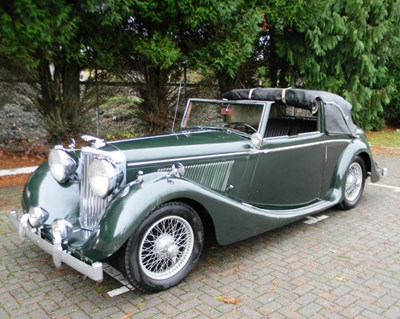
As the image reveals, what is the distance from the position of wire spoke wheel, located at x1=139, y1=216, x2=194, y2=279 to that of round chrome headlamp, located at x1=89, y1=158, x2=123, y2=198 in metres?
0.47

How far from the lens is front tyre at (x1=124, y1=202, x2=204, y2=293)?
305cm

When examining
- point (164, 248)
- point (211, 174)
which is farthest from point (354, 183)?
point (164, 248)

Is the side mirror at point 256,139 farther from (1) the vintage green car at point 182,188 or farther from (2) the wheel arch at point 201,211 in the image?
(2) the wheel arch at point 201,211

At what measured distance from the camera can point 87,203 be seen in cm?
347

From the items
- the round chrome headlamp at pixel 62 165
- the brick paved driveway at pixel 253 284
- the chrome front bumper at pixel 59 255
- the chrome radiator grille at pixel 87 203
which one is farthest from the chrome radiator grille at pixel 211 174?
the chrome front bumper at pixel 59 255

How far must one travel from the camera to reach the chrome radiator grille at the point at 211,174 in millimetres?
3729

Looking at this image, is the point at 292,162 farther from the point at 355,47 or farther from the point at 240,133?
the point at 355,47

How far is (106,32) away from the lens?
24.8 feet

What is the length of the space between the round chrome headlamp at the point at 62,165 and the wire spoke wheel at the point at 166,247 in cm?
107

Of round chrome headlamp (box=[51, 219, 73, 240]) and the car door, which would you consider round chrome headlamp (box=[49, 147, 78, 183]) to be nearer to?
round chrome headlamp (box=[51, 219, 73, 240])

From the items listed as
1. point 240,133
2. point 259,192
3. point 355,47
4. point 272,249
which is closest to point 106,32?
point 240,133

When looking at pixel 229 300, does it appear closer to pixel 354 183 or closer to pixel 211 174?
pixel 211 174

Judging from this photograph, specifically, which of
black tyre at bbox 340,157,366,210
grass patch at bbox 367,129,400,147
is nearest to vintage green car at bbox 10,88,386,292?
black tyre at bbox 340,157,366,210

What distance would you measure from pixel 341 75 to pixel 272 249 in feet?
27.1
